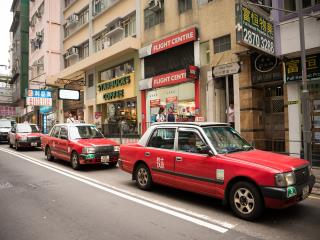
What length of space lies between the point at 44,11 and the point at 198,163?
35063 millimetres

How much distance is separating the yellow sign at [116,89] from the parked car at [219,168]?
12.5 meters

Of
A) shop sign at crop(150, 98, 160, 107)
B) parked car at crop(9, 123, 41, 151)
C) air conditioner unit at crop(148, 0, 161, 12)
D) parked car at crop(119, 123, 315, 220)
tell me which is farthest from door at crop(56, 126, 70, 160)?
air conditioner unit at crop(148, 0, 161, 12)

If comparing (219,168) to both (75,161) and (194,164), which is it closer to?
(194,164)

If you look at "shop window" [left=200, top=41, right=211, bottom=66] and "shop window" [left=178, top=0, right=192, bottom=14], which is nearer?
"shop window" [left=200, top=41, right=211, bottom=66]

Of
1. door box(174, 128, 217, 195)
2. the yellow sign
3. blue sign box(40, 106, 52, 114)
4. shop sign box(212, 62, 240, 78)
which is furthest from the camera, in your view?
blue sign box(40, 106, 52, 114)

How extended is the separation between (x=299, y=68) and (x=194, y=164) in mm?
7141

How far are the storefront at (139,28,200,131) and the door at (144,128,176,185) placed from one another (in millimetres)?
7068

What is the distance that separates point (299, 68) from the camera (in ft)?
36.6

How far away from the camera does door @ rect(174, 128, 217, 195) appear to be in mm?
5867

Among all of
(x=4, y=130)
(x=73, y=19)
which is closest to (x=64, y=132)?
(x=4, y=130)

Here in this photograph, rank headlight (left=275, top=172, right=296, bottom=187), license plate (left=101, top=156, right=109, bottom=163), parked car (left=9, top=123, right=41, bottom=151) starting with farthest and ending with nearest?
1. parked car (left=9, top=123, right=41, bottom=151)
2. license plate (left=101, top=156, right=109, bottom=163)
3. headlight (left=275, top=172, right=296, bottom=187)

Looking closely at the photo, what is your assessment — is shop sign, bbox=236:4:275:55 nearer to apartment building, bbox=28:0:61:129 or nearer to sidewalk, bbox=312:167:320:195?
sidewalk, bbox=312:167:320:195

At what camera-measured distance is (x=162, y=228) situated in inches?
193

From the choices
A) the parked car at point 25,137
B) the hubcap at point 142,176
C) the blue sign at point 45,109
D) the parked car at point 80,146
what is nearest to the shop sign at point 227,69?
the parked car at point 80,146
